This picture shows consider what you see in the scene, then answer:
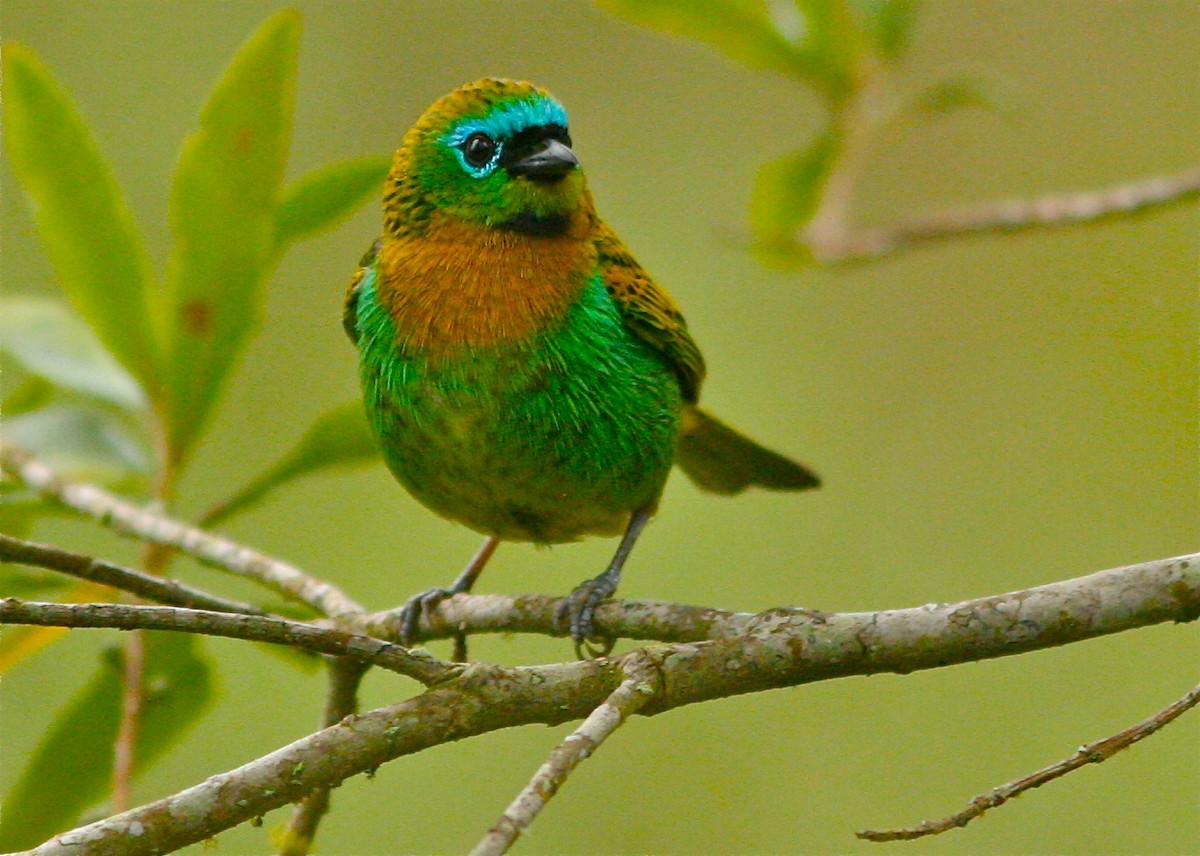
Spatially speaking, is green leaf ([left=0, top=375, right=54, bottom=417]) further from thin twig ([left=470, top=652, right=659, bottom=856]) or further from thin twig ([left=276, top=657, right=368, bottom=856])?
thin twig ([left=470, top=652, right=659, bottom=856])

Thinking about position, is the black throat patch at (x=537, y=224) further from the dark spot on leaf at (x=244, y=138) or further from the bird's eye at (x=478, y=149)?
the dark spot on leaf at (x=244, y=138)

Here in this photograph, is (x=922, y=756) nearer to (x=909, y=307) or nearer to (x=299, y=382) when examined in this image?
(x=909, y=307)

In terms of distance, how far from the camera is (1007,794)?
2131mm

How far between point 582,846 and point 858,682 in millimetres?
1541

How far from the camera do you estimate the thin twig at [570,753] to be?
1.72 metres

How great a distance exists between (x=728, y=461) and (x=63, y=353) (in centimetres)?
199

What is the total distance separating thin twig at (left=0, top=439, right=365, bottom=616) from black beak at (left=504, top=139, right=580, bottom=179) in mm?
1156

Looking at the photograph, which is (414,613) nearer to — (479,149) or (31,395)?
(479,149)

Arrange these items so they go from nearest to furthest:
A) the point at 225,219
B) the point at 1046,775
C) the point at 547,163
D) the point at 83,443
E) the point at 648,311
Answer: the point at 1046,775 < the point at 547,163 < the point at 225,219 < the point at 648,311 < the point at 83,443

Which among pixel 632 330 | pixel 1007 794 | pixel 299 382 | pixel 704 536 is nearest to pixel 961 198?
pixel 704 536

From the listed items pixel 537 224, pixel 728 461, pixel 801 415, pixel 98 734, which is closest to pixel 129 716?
pixel 98 734

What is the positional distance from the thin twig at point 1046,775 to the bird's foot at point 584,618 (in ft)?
3.57

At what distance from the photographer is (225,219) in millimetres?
3668

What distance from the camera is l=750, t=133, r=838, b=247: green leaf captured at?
4.56m
